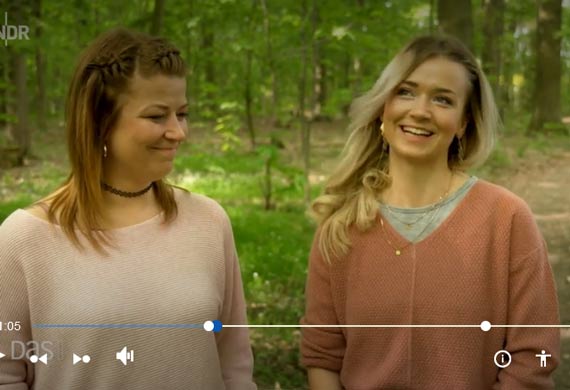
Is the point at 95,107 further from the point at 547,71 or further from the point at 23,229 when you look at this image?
the point at 547,71

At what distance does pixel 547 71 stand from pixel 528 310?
10.4m

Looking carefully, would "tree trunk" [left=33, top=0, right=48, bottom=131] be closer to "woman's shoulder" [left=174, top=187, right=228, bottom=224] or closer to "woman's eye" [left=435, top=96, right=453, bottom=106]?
"woman's shoulder" [left=174, top=187, right=228, bottom=224]

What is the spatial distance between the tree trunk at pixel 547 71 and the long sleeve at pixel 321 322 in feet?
32.3

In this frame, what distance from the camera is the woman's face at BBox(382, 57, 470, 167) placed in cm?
142

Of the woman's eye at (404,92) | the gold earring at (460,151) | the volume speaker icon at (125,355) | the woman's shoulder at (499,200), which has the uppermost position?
the woman's eye at (404,92)

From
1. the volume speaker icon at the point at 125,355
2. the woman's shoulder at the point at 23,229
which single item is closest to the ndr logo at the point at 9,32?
the woman's shoulder at the point at 23,229

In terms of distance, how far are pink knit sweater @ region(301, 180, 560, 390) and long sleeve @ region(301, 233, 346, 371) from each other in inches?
1.9

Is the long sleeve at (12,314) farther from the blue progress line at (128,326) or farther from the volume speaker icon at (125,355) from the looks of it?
the volume speaker icon at (125,355)

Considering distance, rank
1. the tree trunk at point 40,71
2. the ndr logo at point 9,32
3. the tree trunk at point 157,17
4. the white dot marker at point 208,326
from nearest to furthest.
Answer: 1. the white dot marker at point 208,326
2. the ndr logo at point 9,32
3. the tree trunk at point 40,71
4. the tree trunk at point 157,17

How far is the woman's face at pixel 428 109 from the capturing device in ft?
4.65

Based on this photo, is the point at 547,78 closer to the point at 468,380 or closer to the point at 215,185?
the point at 215,185

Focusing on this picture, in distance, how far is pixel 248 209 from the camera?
15.9 feet

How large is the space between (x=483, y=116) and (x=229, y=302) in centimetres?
73

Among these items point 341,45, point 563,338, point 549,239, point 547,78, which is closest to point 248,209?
point 341,45
